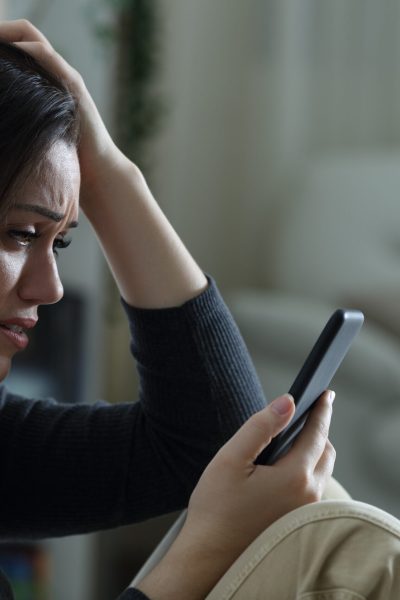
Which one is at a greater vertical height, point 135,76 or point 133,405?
point 133,405

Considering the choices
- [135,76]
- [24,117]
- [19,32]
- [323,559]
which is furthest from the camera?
[135,76]

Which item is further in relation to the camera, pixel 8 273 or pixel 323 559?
pixel 8 273

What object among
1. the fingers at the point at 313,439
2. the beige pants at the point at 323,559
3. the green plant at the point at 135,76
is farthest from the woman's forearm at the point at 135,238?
the green plant at the point at 135,76

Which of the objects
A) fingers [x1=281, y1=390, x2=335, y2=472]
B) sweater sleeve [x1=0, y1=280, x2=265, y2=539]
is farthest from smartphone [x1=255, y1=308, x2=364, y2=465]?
sweater sleeve [x1=0, y1=280, x2=265, y2=539]

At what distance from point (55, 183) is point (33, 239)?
5 centimetres

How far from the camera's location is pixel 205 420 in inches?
44.5

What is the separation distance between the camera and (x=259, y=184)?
3359 millimetres

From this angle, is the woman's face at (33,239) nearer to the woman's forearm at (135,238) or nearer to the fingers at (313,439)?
the woman's forearm at (135,238)

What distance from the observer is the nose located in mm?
938

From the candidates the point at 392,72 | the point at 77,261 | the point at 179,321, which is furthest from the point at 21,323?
the point at 392,72

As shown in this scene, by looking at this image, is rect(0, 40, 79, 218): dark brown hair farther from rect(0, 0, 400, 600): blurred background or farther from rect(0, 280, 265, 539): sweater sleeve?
rect(0, 0, 400, 600): blurred background

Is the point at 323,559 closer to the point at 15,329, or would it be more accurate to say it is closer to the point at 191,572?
the point at 191,572

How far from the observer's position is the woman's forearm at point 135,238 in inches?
43.7

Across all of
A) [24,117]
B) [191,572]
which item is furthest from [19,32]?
[191,572]
